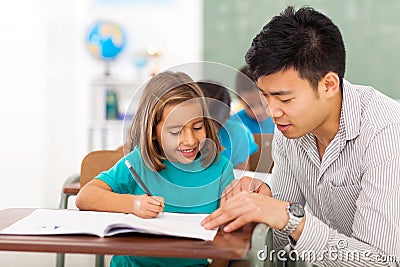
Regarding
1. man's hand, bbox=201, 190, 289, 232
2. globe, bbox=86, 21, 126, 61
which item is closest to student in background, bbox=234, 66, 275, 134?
man's hand, bbox=201, 190, 289, 232

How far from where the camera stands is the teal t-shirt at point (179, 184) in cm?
157

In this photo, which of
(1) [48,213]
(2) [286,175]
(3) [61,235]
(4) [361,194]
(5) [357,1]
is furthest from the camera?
(5) [357,1]

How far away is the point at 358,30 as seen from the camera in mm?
4891

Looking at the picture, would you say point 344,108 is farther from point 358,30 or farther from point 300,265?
point 358,30

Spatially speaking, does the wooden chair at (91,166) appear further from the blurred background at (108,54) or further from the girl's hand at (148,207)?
the blurred background at (108,54)

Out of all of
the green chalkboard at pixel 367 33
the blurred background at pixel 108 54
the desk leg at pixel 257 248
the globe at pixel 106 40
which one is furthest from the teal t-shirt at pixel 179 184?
the globe at pixel 106 40

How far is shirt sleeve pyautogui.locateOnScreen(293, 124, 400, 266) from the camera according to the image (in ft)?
4.68

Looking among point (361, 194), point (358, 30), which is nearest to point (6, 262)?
point (361, 194)

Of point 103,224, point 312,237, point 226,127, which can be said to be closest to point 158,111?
point 226,127

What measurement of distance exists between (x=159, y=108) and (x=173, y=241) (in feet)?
1.45

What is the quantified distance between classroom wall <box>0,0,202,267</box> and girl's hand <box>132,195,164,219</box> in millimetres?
2808

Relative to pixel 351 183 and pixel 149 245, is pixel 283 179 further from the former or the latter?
pixel 149 245

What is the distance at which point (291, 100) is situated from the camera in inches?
62.6

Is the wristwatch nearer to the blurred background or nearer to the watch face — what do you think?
the watch face
